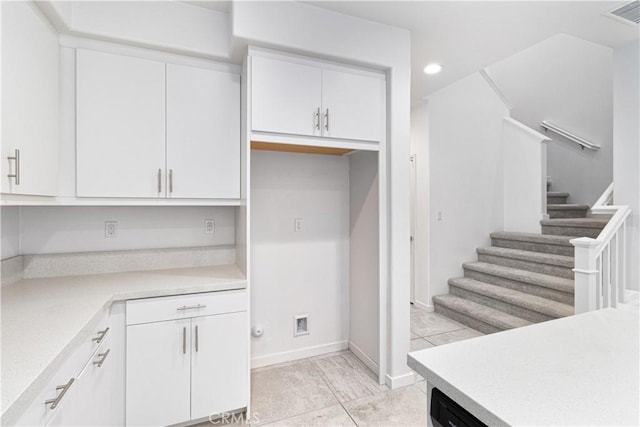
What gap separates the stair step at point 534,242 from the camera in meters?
3.61

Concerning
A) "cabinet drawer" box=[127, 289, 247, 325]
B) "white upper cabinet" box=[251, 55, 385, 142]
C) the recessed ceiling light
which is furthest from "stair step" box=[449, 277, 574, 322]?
"cabinet drawer" box=[127, 289, 247, 325]

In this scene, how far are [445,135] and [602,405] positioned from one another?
3.65 metres

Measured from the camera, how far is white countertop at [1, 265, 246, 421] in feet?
3.20

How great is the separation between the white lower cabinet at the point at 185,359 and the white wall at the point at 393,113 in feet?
3.55

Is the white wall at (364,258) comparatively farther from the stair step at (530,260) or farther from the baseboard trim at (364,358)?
the stair step at (530,260)

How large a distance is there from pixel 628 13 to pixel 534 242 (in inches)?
95.5

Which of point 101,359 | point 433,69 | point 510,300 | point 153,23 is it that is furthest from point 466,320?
point 153,23

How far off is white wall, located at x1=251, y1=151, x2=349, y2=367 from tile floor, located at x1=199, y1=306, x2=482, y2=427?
178 millimetres

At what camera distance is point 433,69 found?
9.95 feet

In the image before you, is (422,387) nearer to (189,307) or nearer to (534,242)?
(189,307)

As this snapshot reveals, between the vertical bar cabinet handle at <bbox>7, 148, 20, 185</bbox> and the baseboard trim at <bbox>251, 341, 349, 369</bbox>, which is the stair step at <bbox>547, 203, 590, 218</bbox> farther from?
the vertical bar cabinet handle at <bbox>7, 148, 20, 185</bbox>

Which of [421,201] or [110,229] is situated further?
[421,201]

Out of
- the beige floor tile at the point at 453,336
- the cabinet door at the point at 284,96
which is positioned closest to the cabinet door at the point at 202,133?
the cabinet door at the point at 284,96

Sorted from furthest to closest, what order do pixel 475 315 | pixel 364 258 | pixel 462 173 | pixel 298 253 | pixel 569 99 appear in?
pixel 569 99 → pixel 462 173 → pixel 475 315 → pixel 298 253 → pixel 364 258
